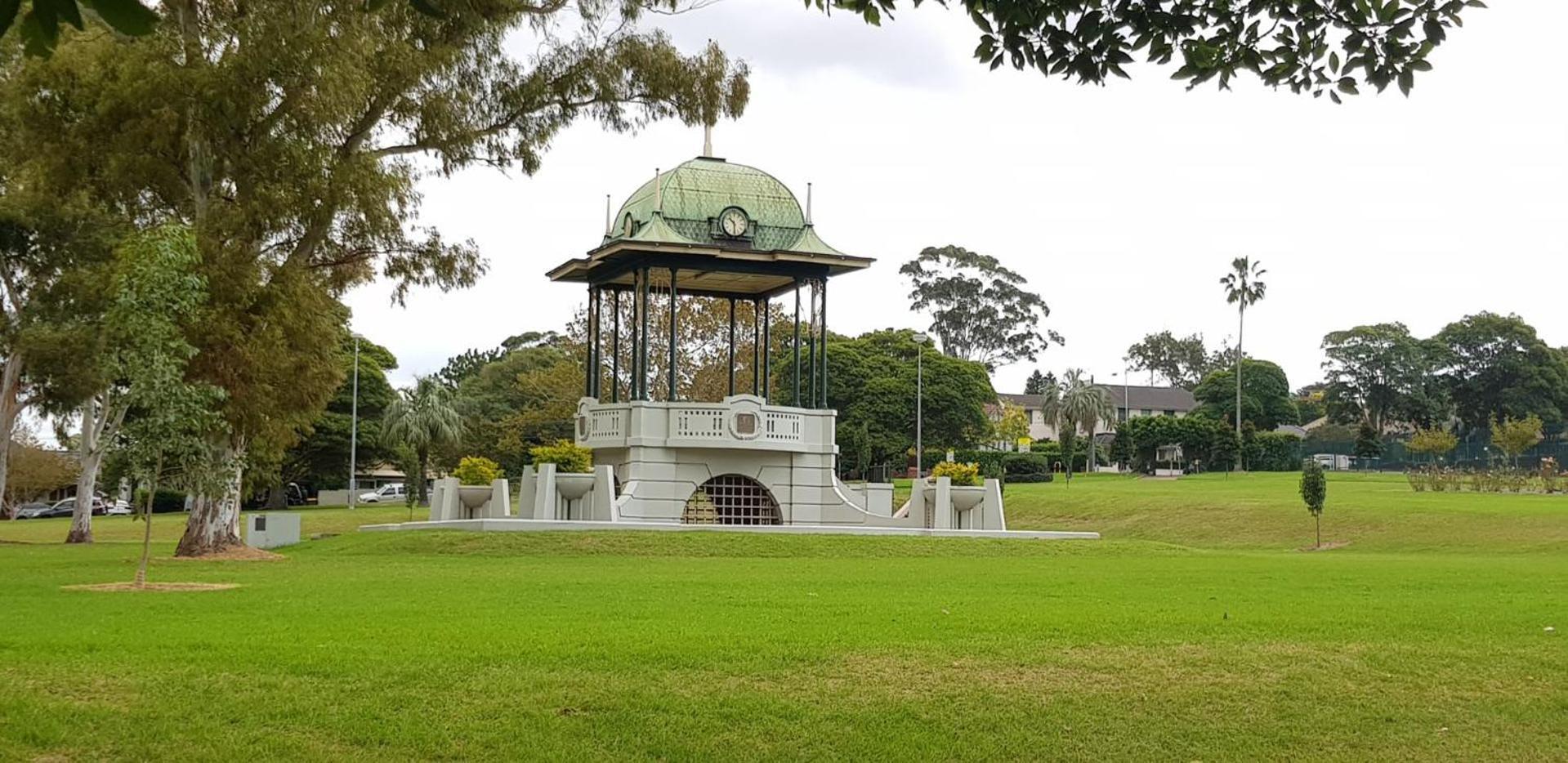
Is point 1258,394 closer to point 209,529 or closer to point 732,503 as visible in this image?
point 732,503

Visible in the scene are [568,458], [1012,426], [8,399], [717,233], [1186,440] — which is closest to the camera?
[568,458]

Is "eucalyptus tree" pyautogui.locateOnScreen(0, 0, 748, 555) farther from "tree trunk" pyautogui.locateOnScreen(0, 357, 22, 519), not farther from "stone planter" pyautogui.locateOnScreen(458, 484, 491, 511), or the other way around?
"tree trunk" pyautogui.locateOnScreen(0, 357, 22, 519)

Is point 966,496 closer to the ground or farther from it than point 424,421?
closer to the ground

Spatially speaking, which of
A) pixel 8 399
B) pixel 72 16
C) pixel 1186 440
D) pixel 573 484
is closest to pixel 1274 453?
pixel 1186 440

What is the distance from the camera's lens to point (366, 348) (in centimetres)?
9312

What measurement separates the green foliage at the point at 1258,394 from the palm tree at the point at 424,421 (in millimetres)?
55530

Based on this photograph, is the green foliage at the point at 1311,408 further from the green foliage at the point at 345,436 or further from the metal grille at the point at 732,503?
the metal grille at the point at 732,503

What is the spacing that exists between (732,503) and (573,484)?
4224 millimetres

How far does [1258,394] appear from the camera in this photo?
371 feet

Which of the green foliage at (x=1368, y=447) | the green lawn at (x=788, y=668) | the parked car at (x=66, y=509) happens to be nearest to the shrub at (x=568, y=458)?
the green lawn at (x=788, y=668)

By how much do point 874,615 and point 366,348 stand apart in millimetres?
83048

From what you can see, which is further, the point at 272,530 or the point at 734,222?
the point at 734,222

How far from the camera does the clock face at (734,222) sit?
119ft

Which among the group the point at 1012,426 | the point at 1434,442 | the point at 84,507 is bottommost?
the point at 84,507
